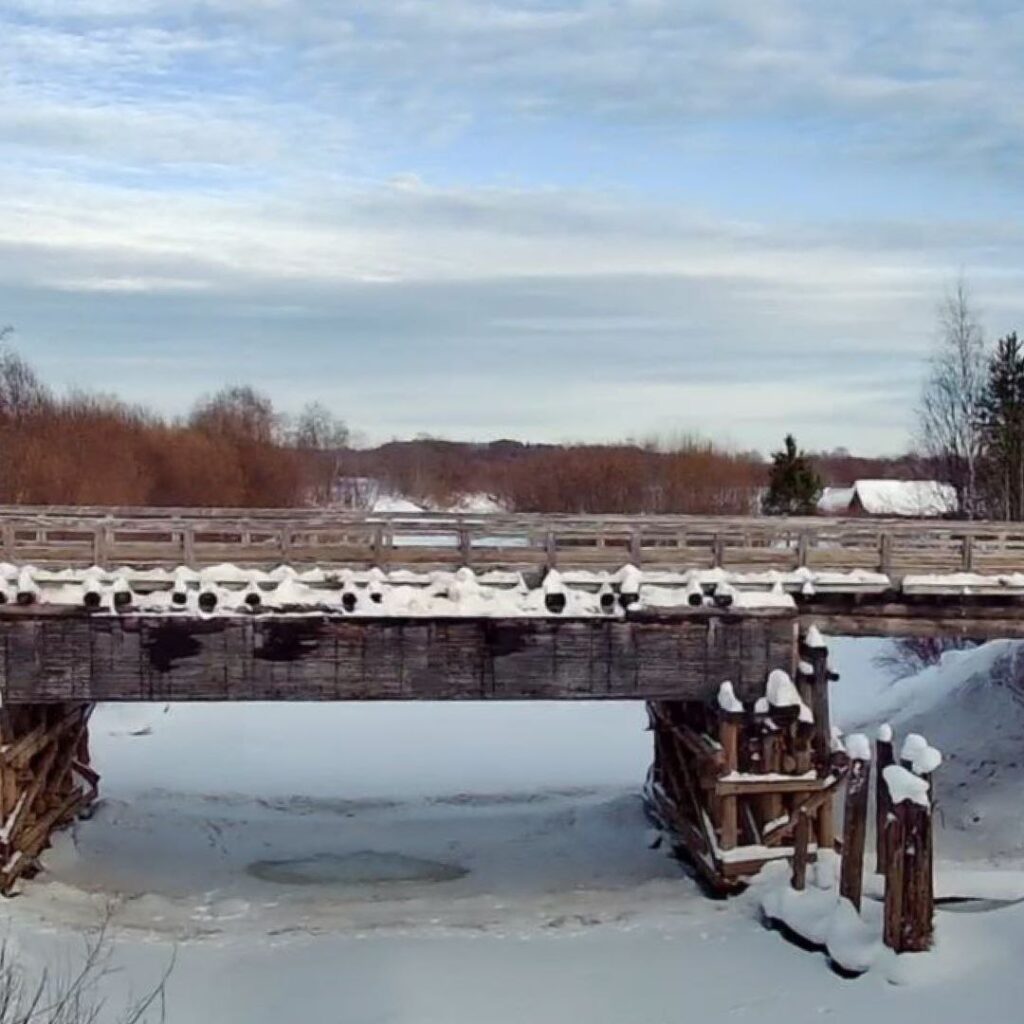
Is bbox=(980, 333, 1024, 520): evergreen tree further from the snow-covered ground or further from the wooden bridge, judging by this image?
the wooden bridge

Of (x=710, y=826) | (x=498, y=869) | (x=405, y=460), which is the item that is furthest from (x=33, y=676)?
(x=405, y=460)

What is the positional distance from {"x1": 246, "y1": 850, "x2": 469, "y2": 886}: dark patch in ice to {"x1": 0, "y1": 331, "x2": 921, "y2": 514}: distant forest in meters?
28.3

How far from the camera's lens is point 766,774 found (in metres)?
16.1

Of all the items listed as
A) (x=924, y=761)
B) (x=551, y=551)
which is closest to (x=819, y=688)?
(x=551, y=551)

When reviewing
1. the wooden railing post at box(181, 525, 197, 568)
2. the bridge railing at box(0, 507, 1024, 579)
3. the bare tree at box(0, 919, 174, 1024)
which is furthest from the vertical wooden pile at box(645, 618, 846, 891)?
the wooden railing post at box(181, 525, 197, 568)

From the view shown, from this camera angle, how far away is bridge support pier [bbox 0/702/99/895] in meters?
15.9

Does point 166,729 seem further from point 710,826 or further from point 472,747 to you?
point 710,826

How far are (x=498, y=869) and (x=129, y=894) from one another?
16.4ft

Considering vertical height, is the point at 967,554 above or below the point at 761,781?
above

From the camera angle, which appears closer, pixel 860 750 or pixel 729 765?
pixel 860 750

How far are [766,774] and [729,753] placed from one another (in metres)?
0.50

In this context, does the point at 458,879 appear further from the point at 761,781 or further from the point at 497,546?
the point at 761,781

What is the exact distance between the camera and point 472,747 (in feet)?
94.7

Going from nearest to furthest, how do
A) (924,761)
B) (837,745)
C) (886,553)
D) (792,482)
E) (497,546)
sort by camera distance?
(924,761), (837,745), (886,553), (497,546), (792,482)
